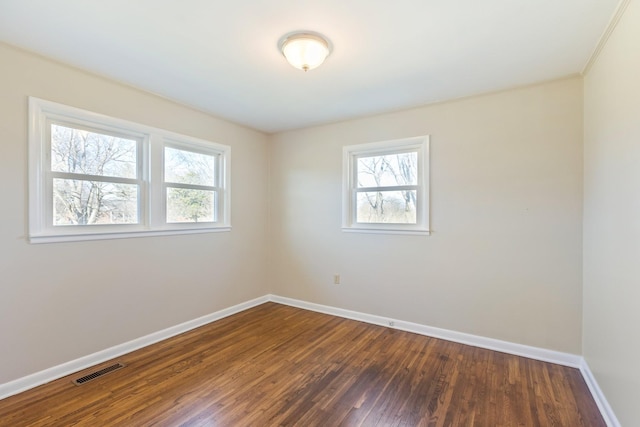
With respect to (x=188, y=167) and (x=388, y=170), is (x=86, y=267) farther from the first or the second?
(x=388, y=170)

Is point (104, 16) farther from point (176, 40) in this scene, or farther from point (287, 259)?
point (287, 259)

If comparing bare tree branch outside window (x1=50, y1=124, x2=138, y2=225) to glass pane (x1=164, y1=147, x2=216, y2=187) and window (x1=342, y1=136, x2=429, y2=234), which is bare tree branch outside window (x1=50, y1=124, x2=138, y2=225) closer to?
glass pane (x1=164, y1=147, x2=216, y2=187)

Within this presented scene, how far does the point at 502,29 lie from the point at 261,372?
3.10m

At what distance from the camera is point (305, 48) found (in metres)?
2.04

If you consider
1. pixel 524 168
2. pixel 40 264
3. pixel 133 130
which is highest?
pixel 133 130

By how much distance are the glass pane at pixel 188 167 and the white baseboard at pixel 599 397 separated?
408 centimetres

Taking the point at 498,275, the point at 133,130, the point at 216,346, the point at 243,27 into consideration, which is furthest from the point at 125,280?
the point at 498,275

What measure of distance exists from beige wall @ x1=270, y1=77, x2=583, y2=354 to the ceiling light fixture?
1617 millimetres

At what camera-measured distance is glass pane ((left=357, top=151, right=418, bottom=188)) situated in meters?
3.44

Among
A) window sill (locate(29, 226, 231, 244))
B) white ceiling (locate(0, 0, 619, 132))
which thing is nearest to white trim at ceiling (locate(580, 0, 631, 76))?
white ceiling (locate(0, 0, 619, 132))

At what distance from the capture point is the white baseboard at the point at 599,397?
185cm

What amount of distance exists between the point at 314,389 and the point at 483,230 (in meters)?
2.17

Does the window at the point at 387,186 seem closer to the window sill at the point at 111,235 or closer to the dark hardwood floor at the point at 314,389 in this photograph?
the dark hardwood floor at the point at 314,389

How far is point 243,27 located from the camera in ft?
6.34
